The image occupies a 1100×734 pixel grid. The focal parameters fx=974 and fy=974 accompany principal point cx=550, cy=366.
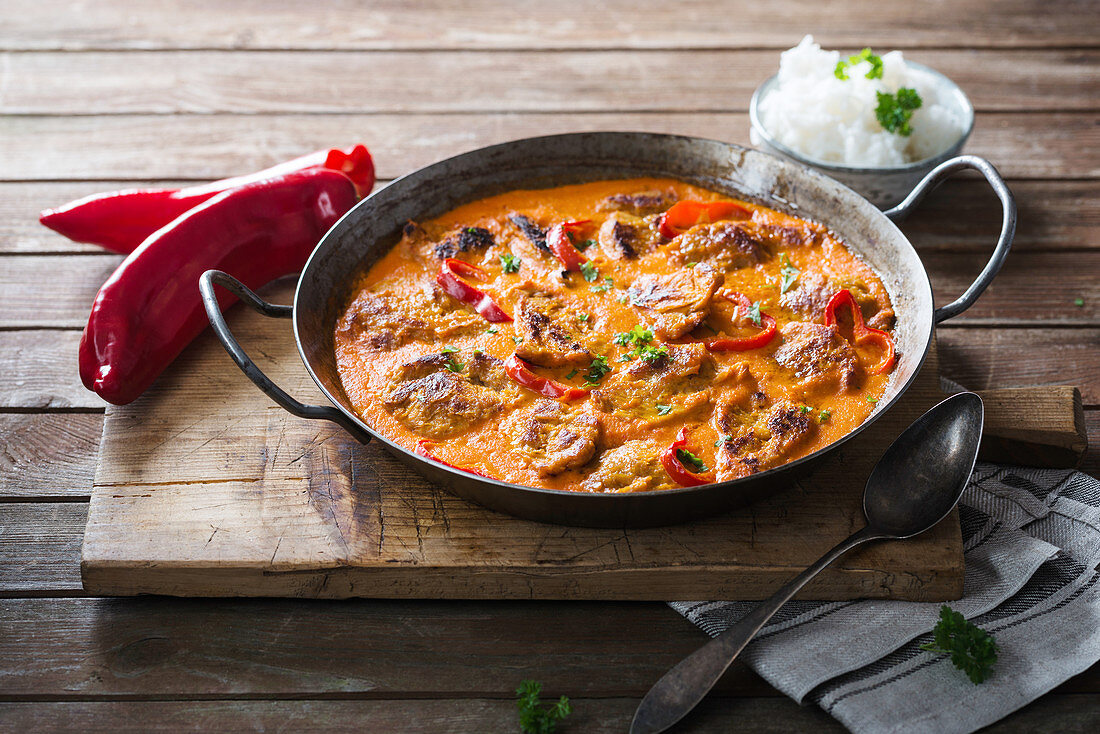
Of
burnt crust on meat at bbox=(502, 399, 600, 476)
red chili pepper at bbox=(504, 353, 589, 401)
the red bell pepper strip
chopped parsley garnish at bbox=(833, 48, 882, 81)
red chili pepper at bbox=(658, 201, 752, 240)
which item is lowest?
burnt crust on meat at bbox=(502, 399, 600, 476)

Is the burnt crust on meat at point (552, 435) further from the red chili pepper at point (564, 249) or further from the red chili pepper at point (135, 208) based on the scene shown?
the red chili pepper at point (135, 208)

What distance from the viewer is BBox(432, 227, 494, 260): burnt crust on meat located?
369cm

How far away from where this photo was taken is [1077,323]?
154 inches

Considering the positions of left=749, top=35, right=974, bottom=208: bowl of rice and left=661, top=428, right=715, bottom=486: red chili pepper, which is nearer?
left=661, top=428, right=715, bottom=486: red chili pepper

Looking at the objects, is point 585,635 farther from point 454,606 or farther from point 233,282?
point 233,282

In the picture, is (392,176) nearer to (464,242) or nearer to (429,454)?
(464,242)

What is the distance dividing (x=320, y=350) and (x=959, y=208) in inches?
117

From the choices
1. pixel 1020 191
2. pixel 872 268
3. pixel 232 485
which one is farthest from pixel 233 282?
pixel 1020 191

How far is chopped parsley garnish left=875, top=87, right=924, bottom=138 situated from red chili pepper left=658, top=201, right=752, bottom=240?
97cm

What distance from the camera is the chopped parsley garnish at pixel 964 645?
104 inches

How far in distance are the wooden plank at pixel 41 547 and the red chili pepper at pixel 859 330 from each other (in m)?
2.59

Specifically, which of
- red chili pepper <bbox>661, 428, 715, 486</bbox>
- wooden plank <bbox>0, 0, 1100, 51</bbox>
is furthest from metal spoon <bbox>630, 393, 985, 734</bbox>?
wooden plank <bbox>0, 0, 1100, 51</bbox>

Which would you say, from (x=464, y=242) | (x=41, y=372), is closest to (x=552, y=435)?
(x=464, y=242)

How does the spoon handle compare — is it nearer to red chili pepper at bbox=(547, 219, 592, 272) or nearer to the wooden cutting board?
the wooden cutting board
